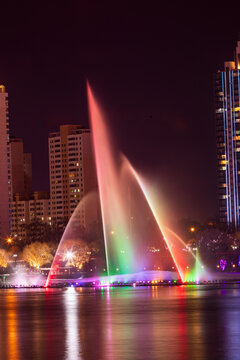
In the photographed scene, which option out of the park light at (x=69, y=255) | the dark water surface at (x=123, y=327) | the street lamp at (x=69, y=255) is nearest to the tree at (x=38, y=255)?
the street lamp at (x=69, y=255)

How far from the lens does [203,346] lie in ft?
93.5

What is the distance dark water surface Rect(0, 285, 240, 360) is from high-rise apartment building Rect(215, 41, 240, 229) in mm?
138364

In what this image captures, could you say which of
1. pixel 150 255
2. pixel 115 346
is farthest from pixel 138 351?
pixel 150 255

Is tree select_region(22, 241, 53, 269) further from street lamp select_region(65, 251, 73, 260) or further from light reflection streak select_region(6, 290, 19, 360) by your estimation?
light reflection streak select_region(6, 290, 19, 360)

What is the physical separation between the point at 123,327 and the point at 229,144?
162931 millimetres

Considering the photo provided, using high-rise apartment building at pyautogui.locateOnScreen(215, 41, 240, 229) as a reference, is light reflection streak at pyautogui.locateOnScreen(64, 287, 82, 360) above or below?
below

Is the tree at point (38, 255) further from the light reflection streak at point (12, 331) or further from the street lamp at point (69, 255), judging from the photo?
the light reflection streak at point (12, 331)

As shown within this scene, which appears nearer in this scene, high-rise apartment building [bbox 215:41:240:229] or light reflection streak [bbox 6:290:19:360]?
light reflection streak [bbox 6:290:19:360]

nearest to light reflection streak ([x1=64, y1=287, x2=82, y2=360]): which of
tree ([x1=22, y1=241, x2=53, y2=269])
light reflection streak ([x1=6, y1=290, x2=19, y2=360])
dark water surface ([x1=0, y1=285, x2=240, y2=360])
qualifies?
dark water surface ([x1=0, y1=285, x2=240, y2=360])

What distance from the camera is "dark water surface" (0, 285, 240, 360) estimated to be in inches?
1089

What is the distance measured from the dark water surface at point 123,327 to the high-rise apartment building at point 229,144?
5447 inches

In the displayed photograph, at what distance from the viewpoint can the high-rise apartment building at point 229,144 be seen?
193 metres

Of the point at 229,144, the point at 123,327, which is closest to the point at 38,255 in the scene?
the point at 229,144

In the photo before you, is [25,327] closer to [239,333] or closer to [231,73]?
[239,333]
